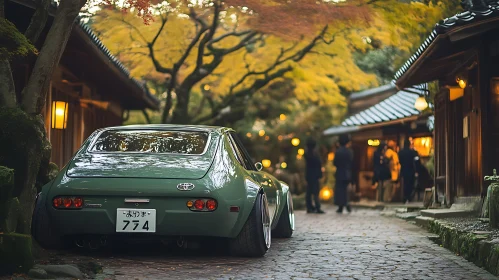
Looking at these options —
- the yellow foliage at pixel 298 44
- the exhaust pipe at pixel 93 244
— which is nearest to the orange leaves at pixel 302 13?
the yellow foliage at pixel 298 44

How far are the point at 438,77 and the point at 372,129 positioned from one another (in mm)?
13981

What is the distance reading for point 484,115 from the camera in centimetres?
1410

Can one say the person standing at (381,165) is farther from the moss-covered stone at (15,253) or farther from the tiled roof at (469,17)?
the moss-covered stone at (15,253)

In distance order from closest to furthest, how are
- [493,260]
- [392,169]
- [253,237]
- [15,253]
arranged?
1. [15,253]
2. [493,260]
3. [253,237]
4. [392,169]

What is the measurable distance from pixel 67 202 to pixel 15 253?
5.01 feet

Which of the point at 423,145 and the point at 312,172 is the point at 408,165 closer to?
the point at 312,172

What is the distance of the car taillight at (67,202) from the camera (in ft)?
27.5

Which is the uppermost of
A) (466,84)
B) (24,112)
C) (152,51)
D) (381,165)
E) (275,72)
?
(152,51)

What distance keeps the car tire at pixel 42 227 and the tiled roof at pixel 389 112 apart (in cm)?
1915

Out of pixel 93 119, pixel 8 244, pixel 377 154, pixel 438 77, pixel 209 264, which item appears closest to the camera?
pixel 8 244

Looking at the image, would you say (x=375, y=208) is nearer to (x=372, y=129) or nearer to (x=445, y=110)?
(x=372, y=129)

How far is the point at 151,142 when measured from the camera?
945 centimetres

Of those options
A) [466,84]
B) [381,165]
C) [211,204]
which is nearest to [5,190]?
[211,204]

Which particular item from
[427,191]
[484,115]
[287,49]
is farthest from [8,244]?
[287,49]
